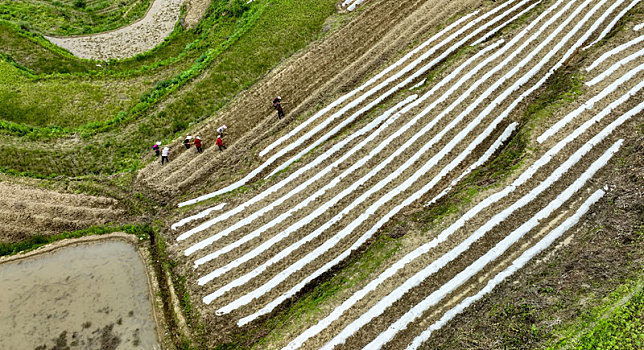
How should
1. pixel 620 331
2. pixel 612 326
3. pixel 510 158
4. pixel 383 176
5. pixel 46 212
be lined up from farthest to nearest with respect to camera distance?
pixel 383 176 → pixel 46 212 → pixel 510 158 → pixel 612 326 → pixel 620 331

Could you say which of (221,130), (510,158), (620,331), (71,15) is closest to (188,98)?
(221,130)

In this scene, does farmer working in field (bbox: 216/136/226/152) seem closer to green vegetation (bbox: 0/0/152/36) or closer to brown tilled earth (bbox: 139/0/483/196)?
brown tilled earth (bbox: 139/0/483/196)

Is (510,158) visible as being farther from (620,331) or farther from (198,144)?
(198,144)

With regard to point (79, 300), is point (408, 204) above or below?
below

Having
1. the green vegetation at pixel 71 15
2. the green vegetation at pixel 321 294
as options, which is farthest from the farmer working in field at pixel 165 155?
the green vegetation at pixel 71 15

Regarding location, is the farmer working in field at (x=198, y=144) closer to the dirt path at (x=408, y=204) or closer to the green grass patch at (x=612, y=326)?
the dirt path at (x=408, y=204)
